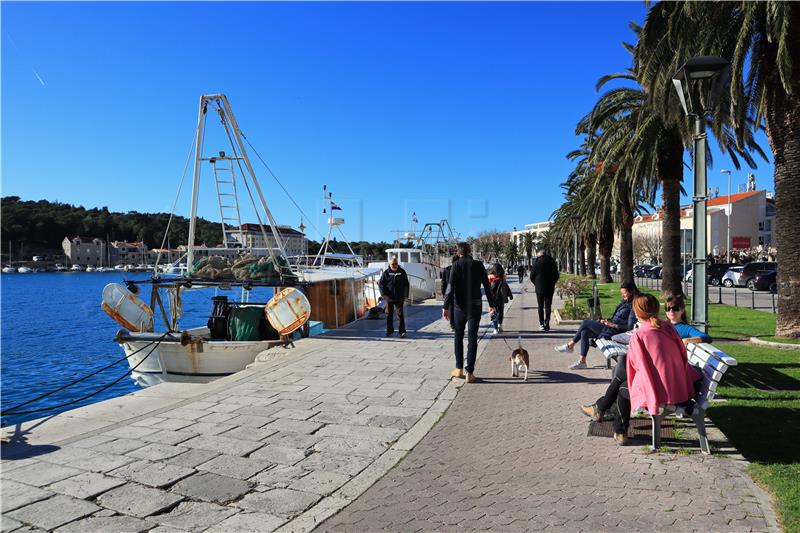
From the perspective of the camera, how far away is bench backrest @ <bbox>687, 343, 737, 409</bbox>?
170 inches

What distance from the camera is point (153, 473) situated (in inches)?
170

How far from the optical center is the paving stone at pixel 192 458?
455cm

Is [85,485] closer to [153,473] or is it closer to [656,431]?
[153,473]

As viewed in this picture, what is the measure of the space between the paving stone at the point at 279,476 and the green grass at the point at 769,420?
3320mm

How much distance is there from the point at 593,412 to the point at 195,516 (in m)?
3.95

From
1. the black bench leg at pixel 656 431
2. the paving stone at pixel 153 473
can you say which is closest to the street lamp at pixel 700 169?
the black bench leg at pixel 656 431

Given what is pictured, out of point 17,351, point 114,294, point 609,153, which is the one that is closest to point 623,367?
point 114,294

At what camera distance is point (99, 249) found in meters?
141

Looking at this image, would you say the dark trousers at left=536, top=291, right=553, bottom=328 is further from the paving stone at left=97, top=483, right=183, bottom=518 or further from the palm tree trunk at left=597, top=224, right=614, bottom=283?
the palm tree trunk at left=597, top=224, right=614, bottom=283

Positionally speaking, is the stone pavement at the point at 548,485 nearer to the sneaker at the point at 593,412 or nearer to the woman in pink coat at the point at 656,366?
the sneaker at the point at 593,412

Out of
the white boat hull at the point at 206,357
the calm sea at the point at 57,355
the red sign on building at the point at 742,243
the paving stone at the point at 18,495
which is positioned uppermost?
the red sign on building at the point at 742,243

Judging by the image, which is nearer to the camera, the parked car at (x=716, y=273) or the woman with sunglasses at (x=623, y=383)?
the woman with sunglasses at (x=623, y=383)

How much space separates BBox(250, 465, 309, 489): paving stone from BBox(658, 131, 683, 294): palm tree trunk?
1563 centimetres

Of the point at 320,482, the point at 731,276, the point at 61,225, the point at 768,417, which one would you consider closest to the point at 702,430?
the point at 768,417
